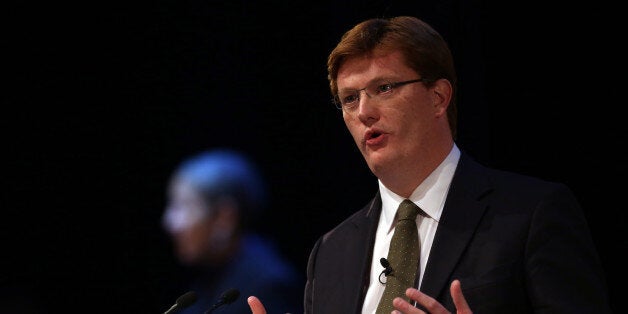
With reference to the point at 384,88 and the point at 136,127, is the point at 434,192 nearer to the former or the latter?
the point at 384,88

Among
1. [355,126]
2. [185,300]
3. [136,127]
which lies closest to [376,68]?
[355,126]

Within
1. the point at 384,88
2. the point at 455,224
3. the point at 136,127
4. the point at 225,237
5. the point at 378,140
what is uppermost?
the point at 136,127

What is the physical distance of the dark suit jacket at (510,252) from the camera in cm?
187

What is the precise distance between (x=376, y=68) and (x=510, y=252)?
0.64 m

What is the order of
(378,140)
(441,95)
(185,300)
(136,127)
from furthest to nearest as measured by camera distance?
(136,127) < (185,300) < (441,95) < (378,140)

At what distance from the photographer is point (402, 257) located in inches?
82.4

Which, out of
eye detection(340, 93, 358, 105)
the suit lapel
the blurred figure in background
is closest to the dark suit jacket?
the suit lapel

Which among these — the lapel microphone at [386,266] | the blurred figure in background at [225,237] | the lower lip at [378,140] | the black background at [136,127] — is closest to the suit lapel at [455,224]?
the lapel microphone at [386,266]

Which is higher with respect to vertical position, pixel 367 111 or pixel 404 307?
pixel 367 111

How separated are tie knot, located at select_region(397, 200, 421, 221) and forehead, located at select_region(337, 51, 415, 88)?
1.18 feet

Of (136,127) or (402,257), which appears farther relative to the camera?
(136,127)

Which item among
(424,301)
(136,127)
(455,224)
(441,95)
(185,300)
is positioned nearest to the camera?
(424,301)

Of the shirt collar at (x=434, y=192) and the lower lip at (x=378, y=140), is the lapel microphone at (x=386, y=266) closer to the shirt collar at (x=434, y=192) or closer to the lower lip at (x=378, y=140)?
the shirt collar at (x=434, y=192)

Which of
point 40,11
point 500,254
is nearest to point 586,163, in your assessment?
point 500,254
